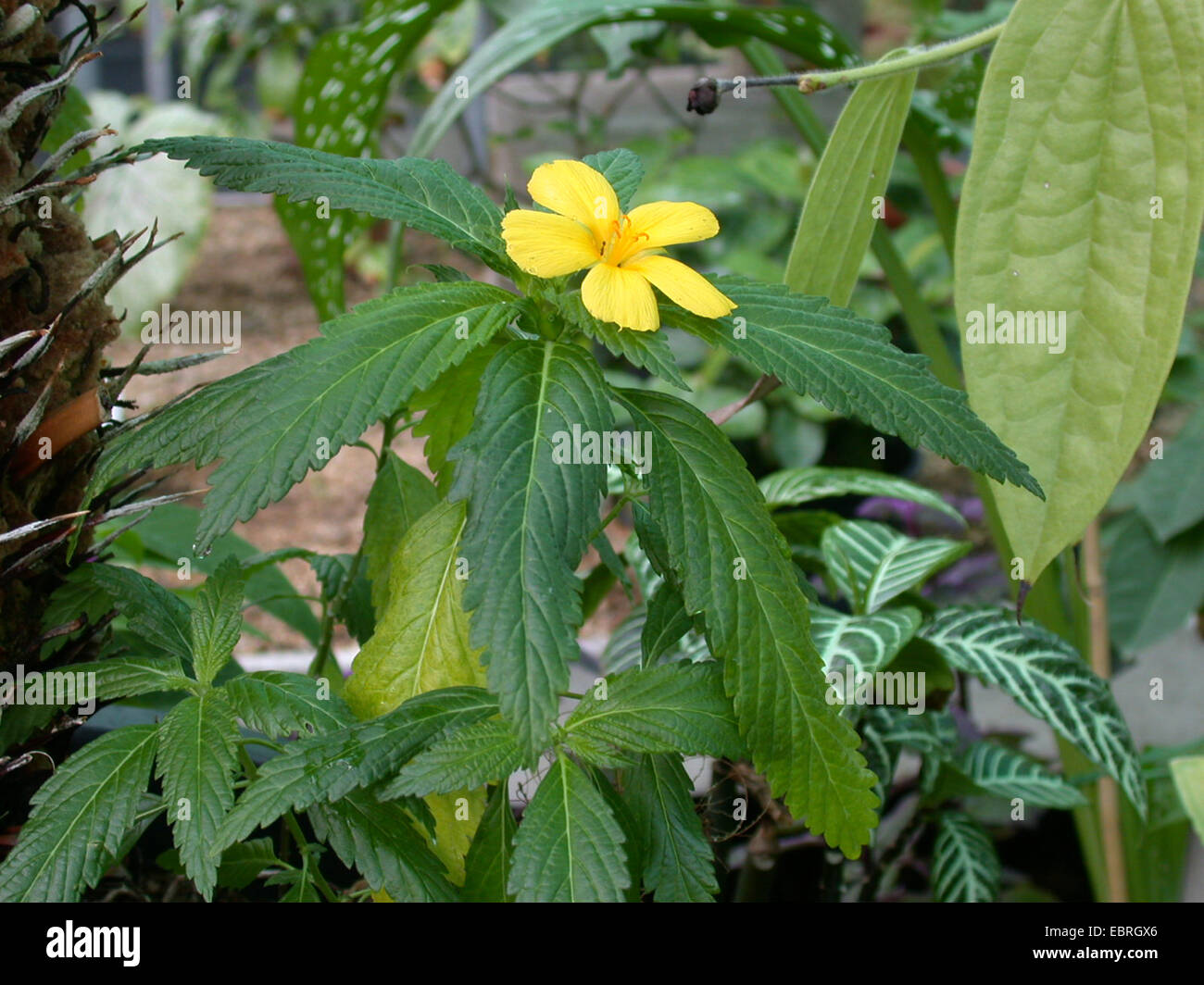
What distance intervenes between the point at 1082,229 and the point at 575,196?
0.86 ft

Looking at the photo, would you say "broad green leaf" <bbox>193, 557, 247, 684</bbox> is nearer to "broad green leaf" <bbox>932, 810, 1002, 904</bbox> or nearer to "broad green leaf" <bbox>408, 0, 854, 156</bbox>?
"broad green leaf" <bbox>408, 0, 854, 156</bbox>

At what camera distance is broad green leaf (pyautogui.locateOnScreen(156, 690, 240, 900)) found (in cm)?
47

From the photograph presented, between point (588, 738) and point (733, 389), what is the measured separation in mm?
1522

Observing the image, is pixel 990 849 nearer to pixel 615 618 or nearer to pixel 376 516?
pixel 376 516

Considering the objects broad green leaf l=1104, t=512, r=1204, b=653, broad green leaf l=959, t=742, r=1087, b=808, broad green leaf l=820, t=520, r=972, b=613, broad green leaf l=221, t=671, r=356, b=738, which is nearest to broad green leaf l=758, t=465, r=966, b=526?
broad green leaf l=820, t=520, r=972, b=613

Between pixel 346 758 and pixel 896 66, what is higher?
pixel 896 66

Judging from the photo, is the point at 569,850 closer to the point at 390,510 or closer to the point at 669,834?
the point at 669,834

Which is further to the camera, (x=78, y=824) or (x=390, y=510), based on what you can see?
(x=390, y=510)

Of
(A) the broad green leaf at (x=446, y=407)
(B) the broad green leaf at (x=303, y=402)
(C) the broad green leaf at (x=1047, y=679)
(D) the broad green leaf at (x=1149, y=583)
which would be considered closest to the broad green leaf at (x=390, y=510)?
(A) the broad green leaf at (x=446, y=407)

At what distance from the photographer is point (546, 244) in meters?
0.52

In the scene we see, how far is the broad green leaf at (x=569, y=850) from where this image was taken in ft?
1.52

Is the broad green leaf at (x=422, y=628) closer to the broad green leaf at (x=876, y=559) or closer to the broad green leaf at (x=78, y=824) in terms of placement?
the broad green leaf at (x=78, y=824)

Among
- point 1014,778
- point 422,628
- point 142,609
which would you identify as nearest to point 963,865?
point 1014,778

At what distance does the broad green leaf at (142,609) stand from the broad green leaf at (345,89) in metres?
0.46
